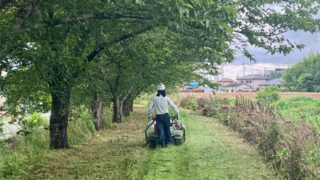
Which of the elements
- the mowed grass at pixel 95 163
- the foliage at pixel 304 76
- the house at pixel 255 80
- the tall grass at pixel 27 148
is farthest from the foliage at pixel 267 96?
the house at pixel 255 80

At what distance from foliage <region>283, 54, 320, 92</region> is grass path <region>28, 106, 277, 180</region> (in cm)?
6555

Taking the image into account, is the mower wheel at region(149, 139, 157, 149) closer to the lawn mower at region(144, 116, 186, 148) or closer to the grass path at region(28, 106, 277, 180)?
the lawn mower at region(144, 116, 186, 148)

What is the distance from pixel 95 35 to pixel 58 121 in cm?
358

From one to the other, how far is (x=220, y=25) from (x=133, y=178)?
3.74 metres

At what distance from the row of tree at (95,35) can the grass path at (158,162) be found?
5.34ft

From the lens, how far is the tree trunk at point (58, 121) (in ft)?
37.5

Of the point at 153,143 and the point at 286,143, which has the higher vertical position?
the point at 286,143

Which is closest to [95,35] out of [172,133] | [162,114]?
[162,114]

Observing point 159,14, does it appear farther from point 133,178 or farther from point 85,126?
point 85,126

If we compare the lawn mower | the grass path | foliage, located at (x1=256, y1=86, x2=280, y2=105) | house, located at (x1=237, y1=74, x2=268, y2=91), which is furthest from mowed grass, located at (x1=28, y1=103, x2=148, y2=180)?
house, located at (x1=237, y1=74, x2=268, y2=91)

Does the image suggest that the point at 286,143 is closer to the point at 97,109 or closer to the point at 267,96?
the point at 267,96

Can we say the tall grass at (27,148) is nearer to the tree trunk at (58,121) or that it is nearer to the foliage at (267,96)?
the tree trunk at (58,121)

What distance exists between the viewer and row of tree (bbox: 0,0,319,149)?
→ 6.52 metres

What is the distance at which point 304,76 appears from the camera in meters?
75.9
